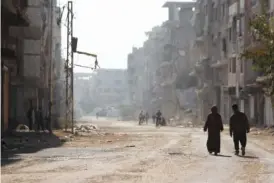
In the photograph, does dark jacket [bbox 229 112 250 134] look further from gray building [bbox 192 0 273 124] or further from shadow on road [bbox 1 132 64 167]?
gray building [bbox 192 0 273 124]

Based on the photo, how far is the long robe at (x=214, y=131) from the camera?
72.2ft

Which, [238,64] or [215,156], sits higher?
[238,64]

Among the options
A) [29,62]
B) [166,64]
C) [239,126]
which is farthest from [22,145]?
[166,64]

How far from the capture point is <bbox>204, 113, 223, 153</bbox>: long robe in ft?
72.2

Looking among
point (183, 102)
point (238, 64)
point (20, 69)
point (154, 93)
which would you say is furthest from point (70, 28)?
point (154, 93)

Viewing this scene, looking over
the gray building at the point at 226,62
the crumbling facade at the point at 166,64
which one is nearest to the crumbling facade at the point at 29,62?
the gray building at the point at 226,62

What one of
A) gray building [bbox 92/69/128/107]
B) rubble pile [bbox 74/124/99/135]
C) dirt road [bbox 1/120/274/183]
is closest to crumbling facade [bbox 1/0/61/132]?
rubble pile [bbox 74/124/99/135]

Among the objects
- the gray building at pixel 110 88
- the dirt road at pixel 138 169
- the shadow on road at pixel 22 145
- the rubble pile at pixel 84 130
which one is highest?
the gray building at pixel 110 88

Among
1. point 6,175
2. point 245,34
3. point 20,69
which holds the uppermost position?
point 245,34

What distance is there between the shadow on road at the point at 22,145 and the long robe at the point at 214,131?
5709 mm

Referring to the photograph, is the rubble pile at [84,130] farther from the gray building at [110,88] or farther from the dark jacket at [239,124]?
the gray building at [110,88]

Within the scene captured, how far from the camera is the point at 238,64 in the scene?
62281 mm

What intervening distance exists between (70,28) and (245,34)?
24.6 metres

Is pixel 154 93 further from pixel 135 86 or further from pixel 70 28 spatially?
pixel 70 28
